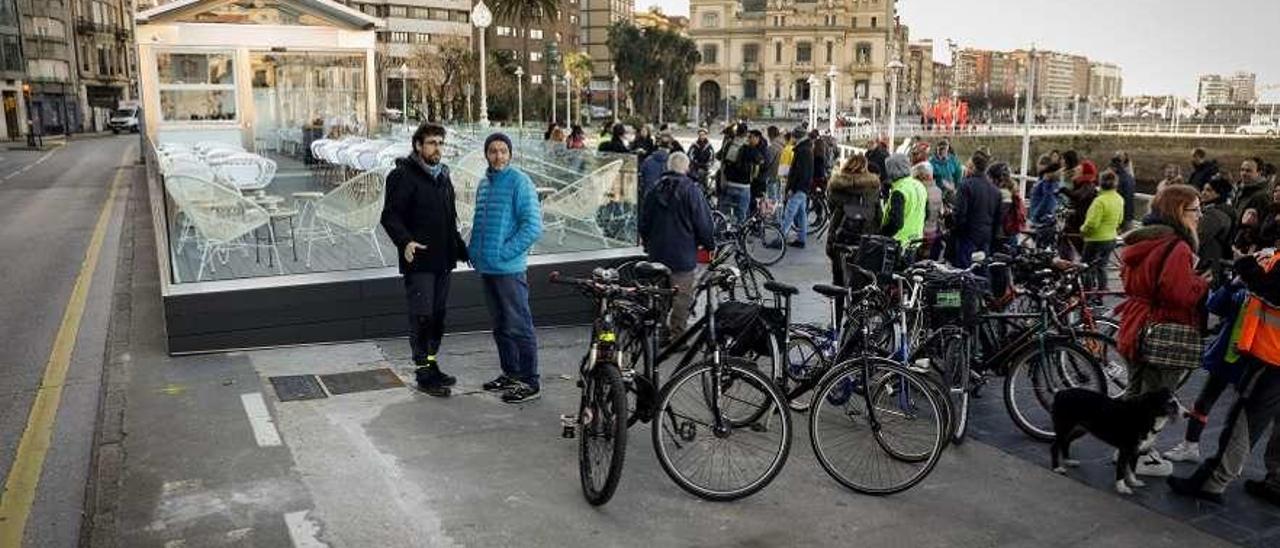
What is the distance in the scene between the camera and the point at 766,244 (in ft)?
46.5

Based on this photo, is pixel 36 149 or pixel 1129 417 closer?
pixel 1129 417

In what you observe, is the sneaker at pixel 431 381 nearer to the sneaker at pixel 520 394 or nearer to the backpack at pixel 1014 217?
the sneaker at pixel 520 394

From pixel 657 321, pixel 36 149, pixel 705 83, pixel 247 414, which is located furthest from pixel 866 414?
pixel 705 83

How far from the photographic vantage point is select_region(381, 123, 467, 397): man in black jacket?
688 cm

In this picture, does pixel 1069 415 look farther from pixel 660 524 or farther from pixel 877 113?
pixel 877 113

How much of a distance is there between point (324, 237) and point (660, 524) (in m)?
4.95

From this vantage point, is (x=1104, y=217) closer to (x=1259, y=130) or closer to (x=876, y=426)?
(x=876, y=426)

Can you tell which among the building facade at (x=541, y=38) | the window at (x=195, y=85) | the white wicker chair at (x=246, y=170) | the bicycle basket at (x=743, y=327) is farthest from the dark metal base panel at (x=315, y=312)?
the building facade at (x=541, y=38)

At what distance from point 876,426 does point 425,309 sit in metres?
3.33

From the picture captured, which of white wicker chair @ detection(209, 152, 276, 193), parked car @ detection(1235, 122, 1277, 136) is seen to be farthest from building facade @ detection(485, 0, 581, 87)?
white wicker chair @ detection(209, 152, 276, 193)

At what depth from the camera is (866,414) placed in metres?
5.50

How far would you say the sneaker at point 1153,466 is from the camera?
555 centimetres

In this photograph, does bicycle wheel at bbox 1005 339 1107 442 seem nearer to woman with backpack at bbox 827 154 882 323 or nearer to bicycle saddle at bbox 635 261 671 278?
bicycle saddle at bbox 635 261 671 278

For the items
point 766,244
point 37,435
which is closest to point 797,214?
point 766,244
